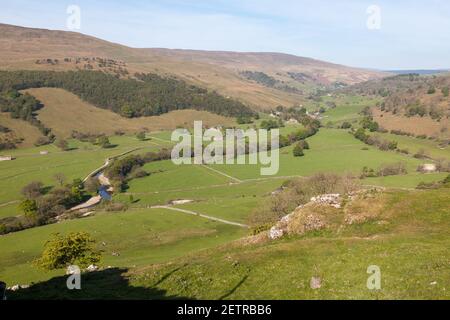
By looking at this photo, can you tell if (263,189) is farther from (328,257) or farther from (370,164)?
(328,257)

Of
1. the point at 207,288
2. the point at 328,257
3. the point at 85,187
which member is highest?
the point at 328,257

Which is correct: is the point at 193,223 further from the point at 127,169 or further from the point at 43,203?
the point at 127,169

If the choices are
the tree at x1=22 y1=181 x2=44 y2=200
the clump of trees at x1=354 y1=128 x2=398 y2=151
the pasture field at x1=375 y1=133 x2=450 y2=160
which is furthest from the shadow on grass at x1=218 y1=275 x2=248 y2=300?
the clump of trees at x1=354 y1=128 x2=398 y2=151

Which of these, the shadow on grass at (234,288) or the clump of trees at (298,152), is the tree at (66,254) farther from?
the clump of trees at (298,152)

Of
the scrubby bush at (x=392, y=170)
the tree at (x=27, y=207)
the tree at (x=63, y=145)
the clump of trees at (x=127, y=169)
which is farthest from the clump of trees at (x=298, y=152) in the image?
the tree at (x=63, y=145)
